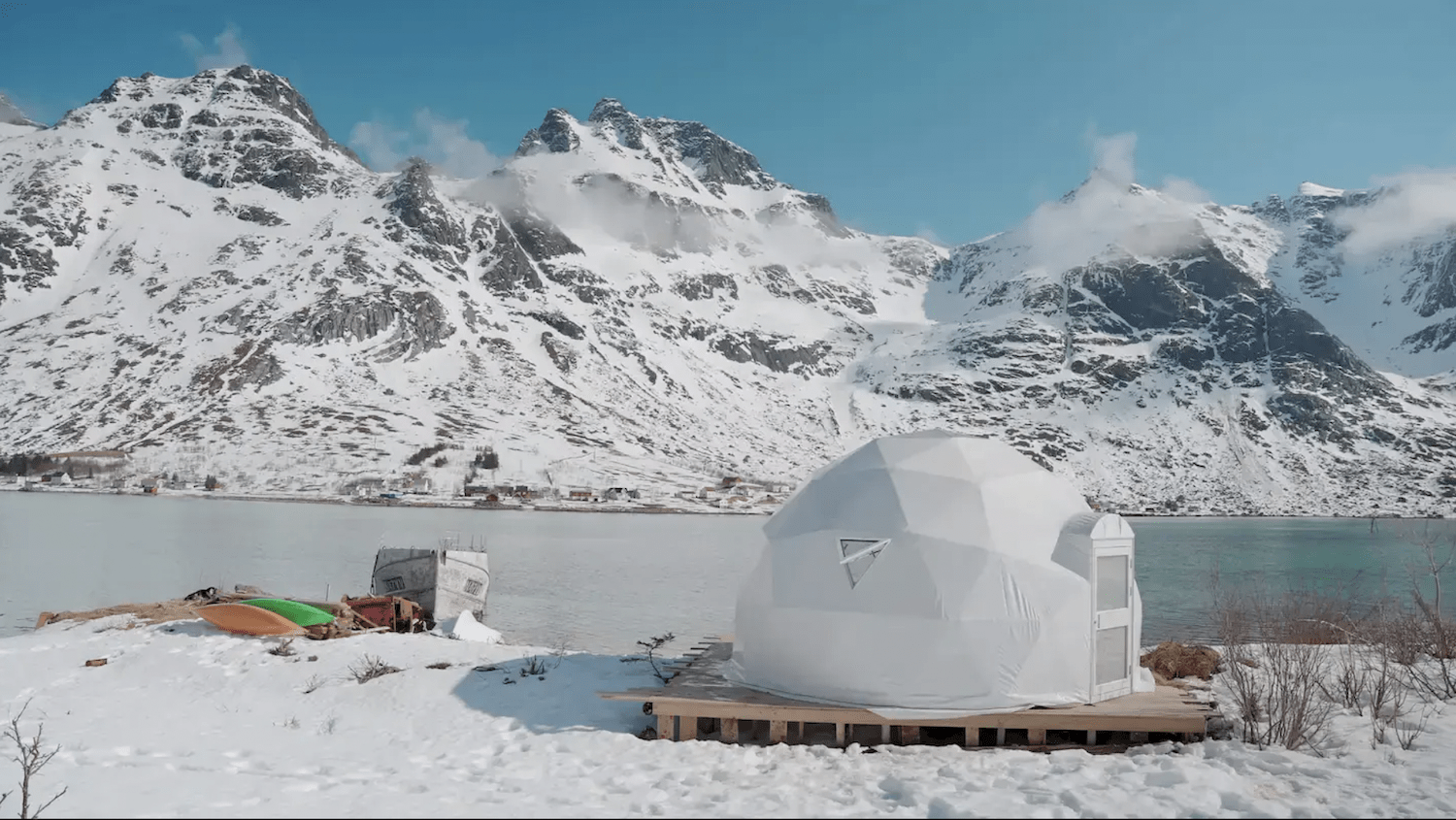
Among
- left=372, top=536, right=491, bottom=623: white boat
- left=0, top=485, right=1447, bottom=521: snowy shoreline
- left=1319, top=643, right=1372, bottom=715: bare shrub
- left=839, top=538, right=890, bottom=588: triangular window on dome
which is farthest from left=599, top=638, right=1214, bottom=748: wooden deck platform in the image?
left=0, top=485, right=1447, bottom=521: snowy shoreline

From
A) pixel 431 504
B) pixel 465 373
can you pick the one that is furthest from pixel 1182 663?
pixel 465 373

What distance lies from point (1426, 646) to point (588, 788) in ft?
42.6

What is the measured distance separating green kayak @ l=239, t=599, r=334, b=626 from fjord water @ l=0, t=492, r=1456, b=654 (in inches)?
292

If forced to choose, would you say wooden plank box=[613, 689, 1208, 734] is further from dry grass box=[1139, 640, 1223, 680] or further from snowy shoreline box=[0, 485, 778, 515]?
snowy shoreline box=[0, 485, 778, 515]

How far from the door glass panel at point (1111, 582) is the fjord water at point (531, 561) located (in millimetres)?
1064

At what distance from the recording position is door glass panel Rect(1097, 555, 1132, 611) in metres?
10.2

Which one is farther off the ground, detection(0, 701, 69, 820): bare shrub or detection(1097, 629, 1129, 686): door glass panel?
detection(1097, 629, 1129, 686): door glass panel

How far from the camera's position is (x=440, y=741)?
933 centimetres

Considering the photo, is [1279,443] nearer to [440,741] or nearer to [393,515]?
[393,515]

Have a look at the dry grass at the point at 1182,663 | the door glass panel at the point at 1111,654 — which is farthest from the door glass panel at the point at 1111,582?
the dry grass at the point at 1182,663

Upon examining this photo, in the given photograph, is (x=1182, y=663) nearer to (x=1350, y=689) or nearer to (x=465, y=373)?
(x=1350, y=689)

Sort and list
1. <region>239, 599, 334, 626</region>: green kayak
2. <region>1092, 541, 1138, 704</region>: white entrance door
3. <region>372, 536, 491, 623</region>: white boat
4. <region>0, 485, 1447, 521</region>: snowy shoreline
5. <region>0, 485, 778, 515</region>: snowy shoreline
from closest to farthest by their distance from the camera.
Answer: <region>1092, 541, 1138, 704</region>: white entrance door
<region>239, 599, 334, 626</region>: green kayak
<region>372, 536, 491, 623</region>: white boat
<region>0, 485, 778, 515</region>: snowy shoreline
<region>0, 485, 1447, 521</region>: snowy shoreline

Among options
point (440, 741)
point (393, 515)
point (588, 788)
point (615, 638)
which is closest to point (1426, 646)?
point (588, 788)

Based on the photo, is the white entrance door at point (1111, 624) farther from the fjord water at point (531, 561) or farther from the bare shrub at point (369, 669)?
the bare shrub at point (369, 669)
